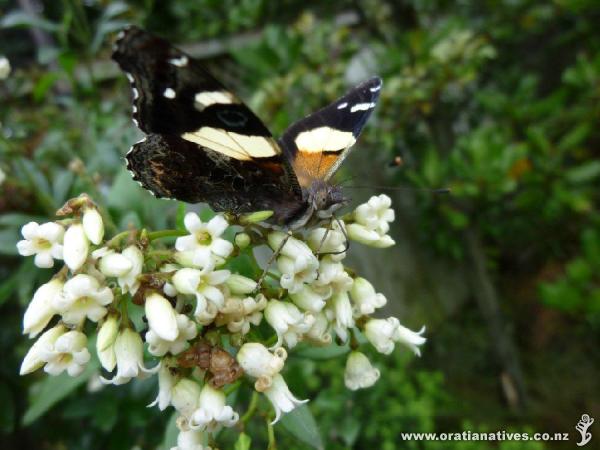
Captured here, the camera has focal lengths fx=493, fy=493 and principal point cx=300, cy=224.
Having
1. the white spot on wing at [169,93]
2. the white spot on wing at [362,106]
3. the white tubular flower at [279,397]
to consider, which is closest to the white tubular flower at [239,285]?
the white tubular flower at [279,397]

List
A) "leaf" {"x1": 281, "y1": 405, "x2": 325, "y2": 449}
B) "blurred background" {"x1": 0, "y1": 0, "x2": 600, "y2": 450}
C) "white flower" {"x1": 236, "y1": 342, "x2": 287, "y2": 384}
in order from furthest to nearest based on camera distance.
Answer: "blurred background" {"x1": 0, "y1": 0, "x2": 600, "y2": 450} < "leaf" {"x1": 281, "y1": 405, "x2": 325, "y2": 449} < "white flower" {"x1": 236, "y1": 342, "x2": 287, "y2": 384}

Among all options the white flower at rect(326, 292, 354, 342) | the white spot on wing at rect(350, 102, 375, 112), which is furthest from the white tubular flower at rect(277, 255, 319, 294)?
the white spot on wing at rect(350, 102, 375, 112)

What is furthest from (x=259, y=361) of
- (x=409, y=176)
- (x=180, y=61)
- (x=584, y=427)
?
(x=409, y=176)

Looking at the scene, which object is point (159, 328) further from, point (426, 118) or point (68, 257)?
point (426, 118)

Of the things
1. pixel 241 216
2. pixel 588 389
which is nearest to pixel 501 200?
pixel 588 389

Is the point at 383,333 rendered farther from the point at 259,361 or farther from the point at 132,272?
the point at 132,272

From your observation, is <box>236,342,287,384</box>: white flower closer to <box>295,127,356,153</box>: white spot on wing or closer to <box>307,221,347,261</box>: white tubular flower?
<box>307,221,347,261</box>: white tubular flower
